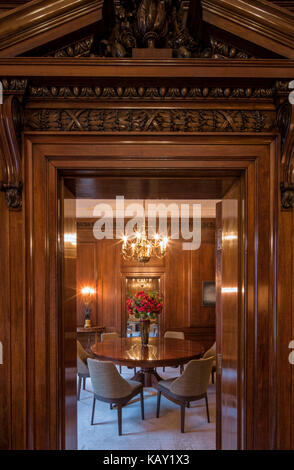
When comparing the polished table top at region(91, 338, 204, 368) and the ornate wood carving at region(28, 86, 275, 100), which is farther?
the polished table top at region(91, 338, 204, 368)

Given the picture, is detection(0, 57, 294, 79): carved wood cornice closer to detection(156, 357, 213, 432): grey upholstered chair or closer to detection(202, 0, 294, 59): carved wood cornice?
detection(202, 0, 294, 59): carved wood cornice

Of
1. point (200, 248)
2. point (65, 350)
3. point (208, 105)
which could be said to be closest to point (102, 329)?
point (200, 248)

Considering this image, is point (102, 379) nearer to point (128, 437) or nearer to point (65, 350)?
point (128, 437)

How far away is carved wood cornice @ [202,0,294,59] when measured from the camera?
1.10 m

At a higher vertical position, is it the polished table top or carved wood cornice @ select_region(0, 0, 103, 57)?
carved wood cornice @ select_region(0, 0, 103, 57)

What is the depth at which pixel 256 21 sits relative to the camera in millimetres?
1113

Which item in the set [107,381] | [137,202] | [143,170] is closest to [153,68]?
[143,170]

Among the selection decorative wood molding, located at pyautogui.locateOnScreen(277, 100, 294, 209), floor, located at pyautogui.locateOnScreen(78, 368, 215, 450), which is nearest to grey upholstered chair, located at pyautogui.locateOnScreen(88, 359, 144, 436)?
floor, located at pyautogui.locateOnScreen(78, 368, 215, 450)

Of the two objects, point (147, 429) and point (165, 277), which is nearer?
point (147, 429)

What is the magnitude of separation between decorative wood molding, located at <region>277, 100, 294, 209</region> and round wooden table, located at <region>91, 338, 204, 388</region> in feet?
9.40

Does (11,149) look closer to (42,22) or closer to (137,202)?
(42,22)

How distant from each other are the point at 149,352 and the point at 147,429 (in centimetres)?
87

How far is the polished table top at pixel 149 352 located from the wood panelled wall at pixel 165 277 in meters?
1.76

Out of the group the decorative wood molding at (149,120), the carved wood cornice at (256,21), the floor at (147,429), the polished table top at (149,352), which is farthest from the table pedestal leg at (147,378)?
the carved wood cornice at (256,21)
